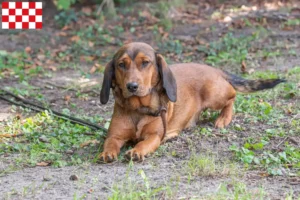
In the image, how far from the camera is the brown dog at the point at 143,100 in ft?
19.9

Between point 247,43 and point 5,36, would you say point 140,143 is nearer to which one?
point 247,43

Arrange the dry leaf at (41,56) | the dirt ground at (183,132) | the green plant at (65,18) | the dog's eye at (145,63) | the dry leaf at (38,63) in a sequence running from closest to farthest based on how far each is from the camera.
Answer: the dirt ground at (183,132)
the dog's eye at (145,63)
the dry leaf at (38,63)
the dry leaf at (41,56)
the green plant at (65,18)

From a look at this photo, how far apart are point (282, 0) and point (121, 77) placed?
863 centimetres

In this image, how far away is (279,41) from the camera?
37.2ft

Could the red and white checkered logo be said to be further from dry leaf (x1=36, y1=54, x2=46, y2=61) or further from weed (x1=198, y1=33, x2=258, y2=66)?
weed (x1=198, y1=33, x2=258, y2=66)

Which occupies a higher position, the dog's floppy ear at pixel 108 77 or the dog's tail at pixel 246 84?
the dog's floppy ear at pixel 108 77

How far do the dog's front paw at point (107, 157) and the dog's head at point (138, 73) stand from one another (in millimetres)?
582

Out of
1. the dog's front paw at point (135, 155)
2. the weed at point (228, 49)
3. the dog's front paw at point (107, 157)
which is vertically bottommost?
the weed at point (228, 49)

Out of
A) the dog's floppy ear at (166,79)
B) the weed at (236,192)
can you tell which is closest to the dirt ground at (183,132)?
the weed at (236,192)

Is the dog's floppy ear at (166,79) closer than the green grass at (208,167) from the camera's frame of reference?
No

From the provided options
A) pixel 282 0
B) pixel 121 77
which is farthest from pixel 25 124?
pixel 282 0

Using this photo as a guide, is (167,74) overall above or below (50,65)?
above

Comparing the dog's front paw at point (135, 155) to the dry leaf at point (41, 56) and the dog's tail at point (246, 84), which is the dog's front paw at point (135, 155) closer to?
the dog's tail at point (246, 84)

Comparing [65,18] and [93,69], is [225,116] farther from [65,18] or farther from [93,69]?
[65,18]
